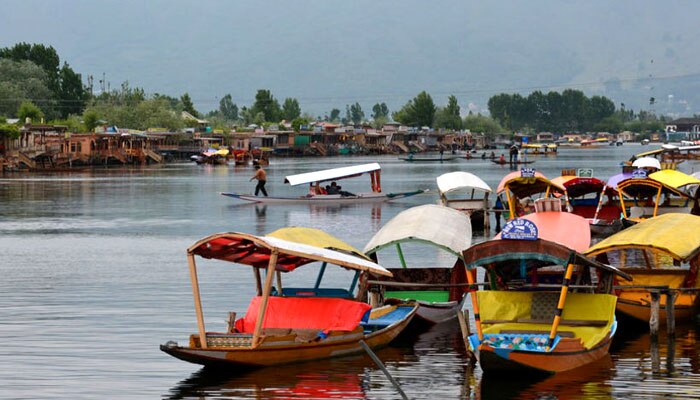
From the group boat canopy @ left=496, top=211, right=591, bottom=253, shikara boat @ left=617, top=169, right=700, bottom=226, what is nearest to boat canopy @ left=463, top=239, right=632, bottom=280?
boat canopy @ left=496, top=211, right=591, bottom=253

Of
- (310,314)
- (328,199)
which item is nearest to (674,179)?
(328,199)

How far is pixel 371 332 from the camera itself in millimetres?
19656

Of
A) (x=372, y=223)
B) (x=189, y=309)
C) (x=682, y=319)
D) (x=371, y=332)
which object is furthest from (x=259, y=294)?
(x=372, y=223)

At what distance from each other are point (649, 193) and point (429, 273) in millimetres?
19481

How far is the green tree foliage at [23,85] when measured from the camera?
149 m

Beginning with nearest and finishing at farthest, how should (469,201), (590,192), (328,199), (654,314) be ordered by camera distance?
(654,314) < (590,192) < (469,201) < (328,199)

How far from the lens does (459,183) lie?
45562mm

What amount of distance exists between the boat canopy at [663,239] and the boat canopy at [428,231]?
3165 mm

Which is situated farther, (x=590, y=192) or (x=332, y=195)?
(x=332, y=195)

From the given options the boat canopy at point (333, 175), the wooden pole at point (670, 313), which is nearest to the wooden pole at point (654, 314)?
the wooden pole at point (670, 313)

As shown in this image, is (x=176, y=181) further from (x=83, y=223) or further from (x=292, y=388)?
(x=292, y=388)

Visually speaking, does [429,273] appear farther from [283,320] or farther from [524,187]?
[524,187]

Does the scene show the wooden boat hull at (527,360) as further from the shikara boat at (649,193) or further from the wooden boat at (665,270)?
the shikara boat at (649,193)

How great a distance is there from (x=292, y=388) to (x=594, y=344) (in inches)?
198
